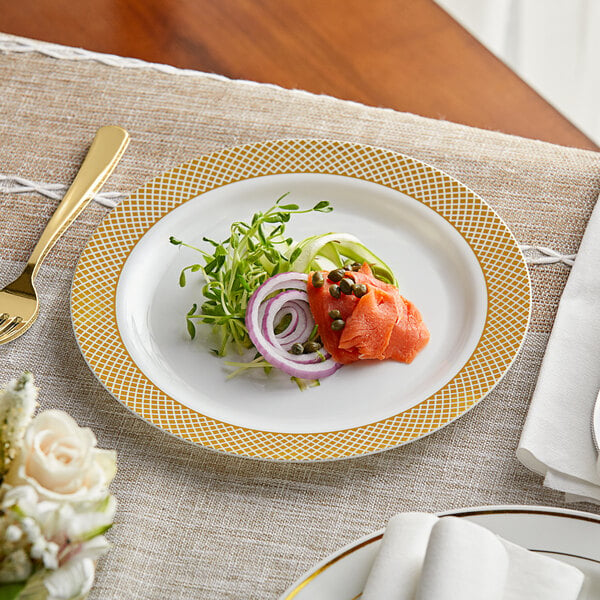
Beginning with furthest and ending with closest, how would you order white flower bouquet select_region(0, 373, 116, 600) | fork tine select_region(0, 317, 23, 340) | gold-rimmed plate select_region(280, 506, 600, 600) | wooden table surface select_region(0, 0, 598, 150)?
wooden table surface select_region(0, 0, 598, 150) < fork tine select_region(0, 317, 23, 340) < gold-rimmed plate select_region(280, 506, 600, 600) < white flower bouquet select_region(0, 373, 116, 600)

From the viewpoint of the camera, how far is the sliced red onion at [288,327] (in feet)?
3.25

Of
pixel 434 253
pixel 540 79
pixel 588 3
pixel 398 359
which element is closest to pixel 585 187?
pixel 434 253

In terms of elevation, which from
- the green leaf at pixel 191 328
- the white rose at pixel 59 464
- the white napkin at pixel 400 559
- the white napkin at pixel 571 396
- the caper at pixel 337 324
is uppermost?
the white rose at pixel 59 464

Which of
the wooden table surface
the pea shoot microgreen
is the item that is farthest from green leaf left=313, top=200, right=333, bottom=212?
the wooden table surface

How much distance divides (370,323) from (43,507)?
48cm

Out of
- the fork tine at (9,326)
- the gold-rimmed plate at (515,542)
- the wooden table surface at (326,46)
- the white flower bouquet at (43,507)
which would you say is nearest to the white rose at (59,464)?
the white flower bouquet at (43,507)

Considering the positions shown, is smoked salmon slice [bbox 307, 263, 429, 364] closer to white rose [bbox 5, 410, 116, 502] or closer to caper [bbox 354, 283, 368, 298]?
caper [bbox 354, 283, 368, 298]

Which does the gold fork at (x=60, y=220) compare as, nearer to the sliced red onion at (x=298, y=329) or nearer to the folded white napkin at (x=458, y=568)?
the sliced red onion at (x=298, y=329)

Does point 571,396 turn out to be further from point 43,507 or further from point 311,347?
point 43,507

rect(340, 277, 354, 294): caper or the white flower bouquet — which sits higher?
the white flower bouquet

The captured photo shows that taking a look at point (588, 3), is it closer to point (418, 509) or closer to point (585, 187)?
point (585, 187)

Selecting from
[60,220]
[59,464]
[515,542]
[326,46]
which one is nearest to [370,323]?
[515,542]

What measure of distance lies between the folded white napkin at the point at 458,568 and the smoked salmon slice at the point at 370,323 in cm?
29

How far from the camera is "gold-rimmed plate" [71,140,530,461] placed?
3.05 ft
